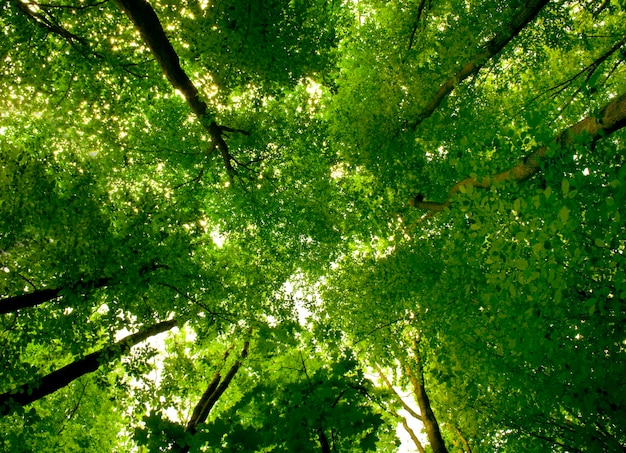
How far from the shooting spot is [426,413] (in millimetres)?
10844

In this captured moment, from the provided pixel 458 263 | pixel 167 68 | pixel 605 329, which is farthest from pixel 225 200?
pixel 605 329

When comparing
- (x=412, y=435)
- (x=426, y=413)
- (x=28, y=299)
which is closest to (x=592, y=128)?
(x=28, y=299)

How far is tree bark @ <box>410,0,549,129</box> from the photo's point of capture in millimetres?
7137

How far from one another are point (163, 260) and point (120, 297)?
3.17 ft

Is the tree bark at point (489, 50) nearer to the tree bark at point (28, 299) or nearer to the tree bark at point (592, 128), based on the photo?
the tree bark at point (592, 128)

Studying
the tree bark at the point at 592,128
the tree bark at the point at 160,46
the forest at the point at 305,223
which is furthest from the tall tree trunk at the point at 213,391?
the tree bark at the point at 592,128

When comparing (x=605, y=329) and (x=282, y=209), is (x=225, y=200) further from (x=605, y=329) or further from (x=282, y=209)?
(x=605, y=329)

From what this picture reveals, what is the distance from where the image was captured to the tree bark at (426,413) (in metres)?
10.3

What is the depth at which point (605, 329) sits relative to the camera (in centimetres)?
344

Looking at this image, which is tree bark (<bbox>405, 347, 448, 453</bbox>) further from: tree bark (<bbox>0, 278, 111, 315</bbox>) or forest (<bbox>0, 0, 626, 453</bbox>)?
tree bark (<bbox>0, 278, 111, 315</bbox>)

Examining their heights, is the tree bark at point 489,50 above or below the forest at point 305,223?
above

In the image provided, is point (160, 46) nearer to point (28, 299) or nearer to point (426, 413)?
point (28, 299)

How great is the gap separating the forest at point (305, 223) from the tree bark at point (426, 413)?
3.1 inches

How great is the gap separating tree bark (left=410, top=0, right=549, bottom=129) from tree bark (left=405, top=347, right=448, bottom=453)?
7465mm
